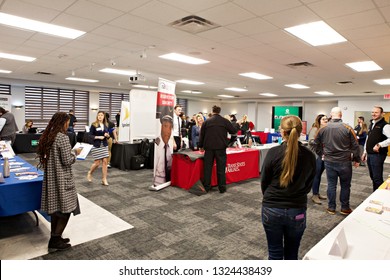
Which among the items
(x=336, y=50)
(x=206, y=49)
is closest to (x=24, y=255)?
(x=206, y=49)

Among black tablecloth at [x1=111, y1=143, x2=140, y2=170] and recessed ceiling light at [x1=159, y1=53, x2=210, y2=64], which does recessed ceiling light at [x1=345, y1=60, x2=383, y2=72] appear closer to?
recessed ceiling light at [x1=159, y1=53, x2=210, y2=64]

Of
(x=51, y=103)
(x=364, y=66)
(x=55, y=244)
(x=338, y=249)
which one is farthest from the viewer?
(x=51, y=103)

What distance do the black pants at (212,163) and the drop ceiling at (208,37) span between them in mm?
1873

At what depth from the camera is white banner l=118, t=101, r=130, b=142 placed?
6.90 meters

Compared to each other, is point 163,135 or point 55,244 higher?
point 163,135

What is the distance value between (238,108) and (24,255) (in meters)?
17.2

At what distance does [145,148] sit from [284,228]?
17.3 feet

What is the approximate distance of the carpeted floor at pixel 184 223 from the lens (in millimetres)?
2547

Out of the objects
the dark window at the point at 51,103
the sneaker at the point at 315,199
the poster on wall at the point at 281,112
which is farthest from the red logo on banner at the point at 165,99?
the poster on wall at the point at 281,112

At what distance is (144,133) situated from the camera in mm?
6820

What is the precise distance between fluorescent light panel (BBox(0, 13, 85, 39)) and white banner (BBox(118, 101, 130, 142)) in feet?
9.00

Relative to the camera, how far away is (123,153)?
255 inches

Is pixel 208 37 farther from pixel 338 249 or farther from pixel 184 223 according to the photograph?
pixel 338 249

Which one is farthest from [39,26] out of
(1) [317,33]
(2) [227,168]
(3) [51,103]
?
(3) [51,103]
